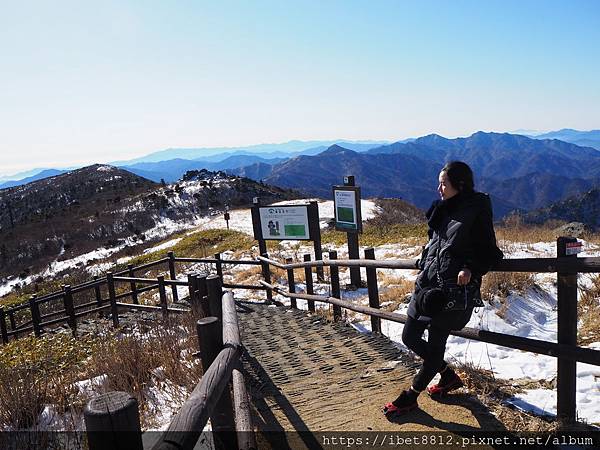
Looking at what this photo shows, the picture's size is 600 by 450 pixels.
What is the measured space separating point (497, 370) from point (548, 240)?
7862 millimetres

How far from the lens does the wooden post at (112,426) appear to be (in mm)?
1300

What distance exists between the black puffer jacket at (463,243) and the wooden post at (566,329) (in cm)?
44

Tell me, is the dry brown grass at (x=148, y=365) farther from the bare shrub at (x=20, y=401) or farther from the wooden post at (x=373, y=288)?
the wooden post at (x=373, y=288)

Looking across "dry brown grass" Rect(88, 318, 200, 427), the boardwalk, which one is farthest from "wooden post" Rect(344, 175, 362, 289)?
"dry brown grass" Rect(88, 318, 200, 427)

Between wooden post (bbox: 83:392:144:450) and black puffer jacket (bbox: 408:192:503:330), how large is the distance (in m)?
2.23

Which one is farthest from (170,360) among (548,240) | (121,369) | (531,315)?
(548,240)

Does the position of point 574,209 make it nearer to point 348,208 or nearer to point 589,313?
point 348,208

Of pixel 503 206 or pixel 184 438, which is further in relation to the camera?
pixel 503 206

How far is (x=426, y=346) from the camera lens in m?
3.26

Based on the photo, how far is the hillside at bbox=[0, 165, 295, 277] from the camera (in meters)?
37.0

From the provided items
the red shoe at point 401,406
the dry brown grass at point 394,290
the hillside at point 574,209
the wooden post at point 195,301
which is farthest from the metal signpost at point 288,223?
the hillside at point 574,209

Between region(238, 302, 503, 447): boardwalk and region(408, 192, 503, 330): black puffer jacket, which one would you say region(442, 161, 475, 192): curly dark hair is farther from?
region(238, 302, 503, 447): boardwalk

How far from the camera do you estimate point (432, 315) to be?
3047 millimetres

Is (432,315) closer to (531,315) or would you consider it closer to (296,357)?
(296,357)
